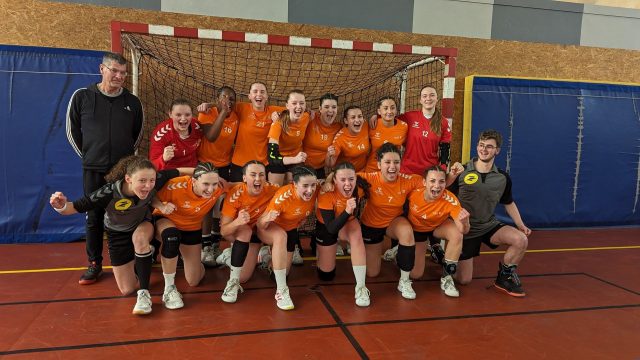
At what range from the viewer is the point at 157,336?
8.95 feet

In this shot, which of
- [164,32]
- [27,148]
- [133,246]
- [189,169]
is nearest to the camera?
[133,246]

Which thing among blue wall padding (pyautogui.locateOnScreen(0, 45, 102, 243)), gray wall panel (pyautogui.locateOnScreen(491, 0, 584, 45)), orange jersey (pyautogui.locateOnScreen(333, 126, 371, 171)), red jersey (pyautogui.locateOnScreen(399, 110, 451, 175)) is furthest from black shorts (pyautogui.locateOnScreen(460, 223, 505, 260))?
blue wall padding (pyautogui.locateOnScreen(0, 45, 102, 243))

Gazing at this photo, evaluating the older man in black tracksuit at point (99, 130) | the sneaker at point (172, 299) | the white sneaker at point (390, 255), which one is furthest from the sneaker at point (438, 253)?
the older man in black tracksuit at point (99, 130)

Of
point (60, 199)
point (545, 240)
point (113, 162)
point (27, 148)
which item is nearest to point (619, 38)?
point (545, 240)

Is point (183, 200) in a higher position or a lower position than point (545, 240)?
higher

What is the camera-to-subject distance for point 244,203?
11.6 ft

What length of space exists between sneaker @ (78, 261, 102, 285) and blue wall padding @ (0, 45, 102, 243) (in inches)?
68.9

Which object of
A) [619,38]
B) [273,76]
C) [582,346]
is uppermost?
[619,38]

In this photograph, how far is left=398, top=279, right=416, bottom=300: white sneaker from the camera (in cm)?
352

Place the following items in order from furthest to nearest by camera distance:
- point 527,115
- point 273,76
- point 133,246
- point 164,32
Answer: point 527,115, point 273,76, point 164,32, point 133,246

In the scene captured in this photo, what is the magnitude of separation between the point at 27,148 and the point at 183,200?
9.56ft

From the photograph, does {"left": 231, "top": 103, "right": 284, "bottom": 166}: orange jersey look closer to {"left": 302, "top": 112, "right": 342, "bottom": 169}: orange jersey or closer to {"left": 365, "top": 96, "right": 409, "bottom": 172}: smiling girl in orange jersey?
{"left": 302, "top": 112, "right": 342, "bottom": 169}: orange jersey

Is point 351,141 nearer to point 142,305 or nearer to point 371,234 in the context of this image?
point 371,234

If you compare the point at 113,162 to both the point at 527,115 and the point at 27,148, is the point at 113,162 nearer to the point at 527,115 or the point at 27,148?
the point at 27,148
